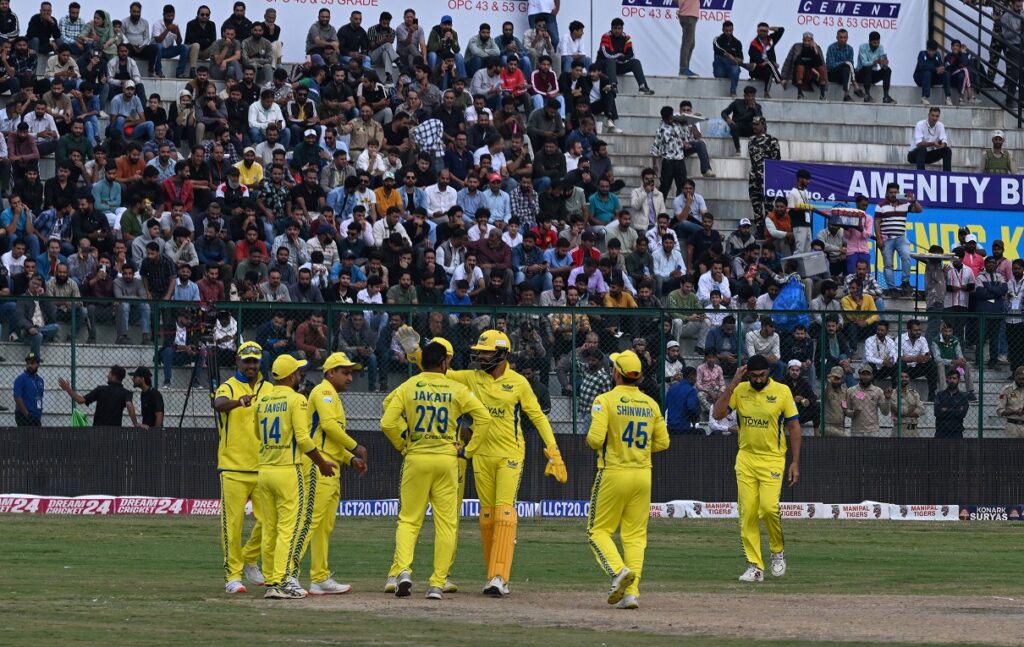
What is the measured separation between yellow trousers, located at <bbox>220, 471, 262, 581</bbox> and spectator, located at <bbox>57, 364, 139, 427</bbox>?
1023cm

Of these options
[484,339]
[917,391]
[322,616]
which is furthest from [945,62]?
[322,616]

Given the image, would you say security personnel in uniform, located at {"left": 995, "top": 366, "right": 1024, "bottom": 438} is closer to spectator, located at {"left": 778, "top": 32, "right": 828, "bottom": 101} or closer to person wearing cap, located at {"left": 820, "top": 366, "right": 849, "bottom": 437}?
person wearing cap, located at {"left": 820, "top": 366, "right": 849, "bottom": 437}

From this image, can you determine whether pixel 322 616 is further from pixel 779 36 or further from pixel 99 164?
pixel 779 36

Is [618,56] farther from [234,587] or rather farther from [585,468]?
[234,587]

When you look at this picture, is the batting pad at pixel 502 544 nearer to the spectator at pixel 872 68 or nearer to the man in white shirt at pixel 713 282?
the man in white shirt at pixel 713 282

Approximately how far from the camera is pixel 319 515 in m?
15.6

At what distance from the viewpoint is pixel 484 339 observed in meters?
16.0

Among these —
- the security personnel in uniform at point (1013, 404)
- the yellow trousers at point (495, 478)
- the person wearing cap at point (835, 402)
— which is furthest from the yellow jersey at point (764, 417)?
the security personnel in uniform at point (1013, 404)

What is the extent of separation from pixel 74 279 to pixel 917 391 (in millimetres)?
12907

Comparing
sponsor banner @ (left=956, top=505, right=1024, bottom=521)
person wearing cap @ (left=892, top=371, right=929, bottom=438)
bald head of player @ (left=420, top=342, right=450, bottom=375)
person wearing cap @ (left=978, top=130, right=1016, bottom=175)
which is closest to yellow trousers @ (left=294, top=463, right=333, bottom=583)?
bald head of player @ (left=420, top=342, right=450, bottom=375)

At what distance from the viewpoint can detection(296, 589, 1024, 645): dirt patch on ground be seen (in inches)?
517

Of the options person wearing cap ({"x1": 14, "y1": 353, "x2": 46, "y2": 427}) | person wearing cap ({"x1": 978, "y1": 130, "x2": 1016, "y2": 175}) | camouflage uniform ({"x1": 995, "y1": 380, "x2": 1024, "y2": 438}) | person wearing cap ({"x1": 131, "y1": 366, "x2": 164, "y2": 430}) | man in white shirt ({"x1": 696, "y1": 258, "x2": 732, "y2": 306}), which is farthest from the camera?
person wearing cap ({"x1": 978, "y1": 130, "x2": 1016, "y2": 175})

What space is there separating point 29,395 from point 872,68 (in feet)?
71.9

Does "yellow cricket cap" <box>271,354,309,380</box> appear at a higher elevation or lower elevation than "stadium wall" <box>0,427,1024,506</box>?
higher
